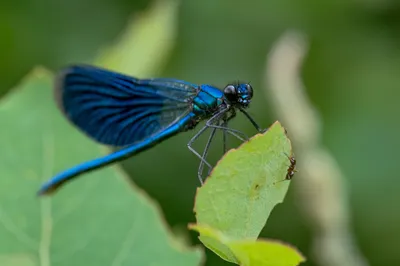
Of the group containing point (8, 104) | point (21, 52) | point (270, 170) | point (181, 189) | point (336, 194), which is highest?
point (270, 170)

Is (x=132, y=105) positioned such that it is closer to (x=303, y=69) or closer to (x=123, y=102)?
(x=123, y=102)

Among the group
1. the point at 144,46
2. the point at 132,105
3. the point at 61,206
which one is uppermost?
the point at 144,46

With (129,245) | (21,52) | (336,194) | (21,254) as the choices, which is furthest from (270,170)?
(21,52)

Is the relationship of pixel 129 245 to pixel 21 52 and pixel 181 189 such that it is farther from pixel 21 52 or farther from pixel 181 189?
pixel 21 52

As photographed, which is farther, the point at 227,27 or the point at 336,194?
the point at 227,27

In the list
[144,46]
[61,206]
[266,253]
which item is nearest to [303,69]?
[144,46]
